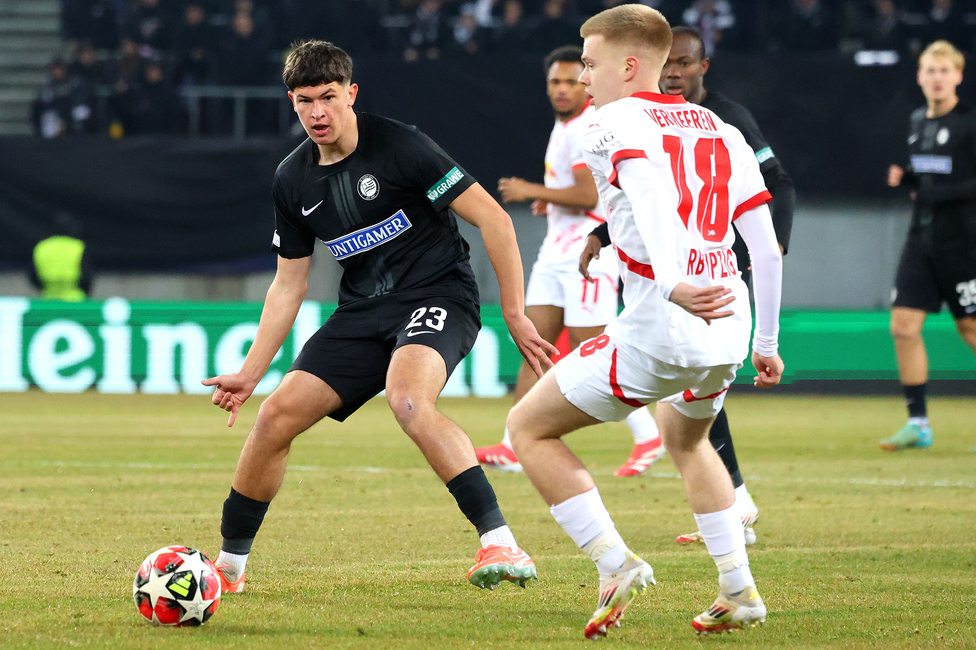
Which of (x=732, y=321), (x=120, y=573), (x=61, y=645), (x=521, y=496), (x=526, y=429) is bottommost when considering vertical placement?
(x=521, y=496)

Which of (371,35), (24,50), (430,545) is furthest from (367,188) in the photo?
(24,50)

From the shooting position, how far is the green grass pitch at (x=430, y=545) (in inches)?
157

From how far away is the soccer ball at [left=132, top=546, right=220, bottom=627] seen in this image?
401cm

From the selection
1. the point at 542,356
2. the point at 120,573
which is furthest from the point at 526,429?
the point at 120,573

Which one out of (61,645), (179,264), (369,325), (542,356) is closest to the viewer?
(61,645)

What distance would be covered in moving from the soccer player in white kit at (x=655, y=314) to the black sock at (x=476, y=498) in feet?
1.42

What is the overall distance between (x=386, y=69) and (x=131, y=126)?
408 centimetres

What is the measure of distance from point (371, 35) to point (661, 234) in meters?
14.9

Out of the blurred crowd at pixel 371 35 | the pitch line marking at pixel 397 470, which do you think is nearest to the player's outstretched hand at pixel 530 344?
the pitch line marking at pixel 397 470

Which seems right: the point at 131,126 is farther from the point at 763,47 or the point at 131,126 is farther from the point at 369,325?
the point at 369,325

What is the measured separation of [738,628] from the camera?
13.1ft

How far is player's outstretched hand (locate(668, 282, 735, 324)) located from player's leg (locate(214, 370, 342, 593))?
Result: 59.7 inches

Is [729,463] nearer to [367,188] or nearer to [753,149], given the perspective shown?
[753,149]

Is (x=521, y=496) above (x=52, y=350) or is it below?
above
